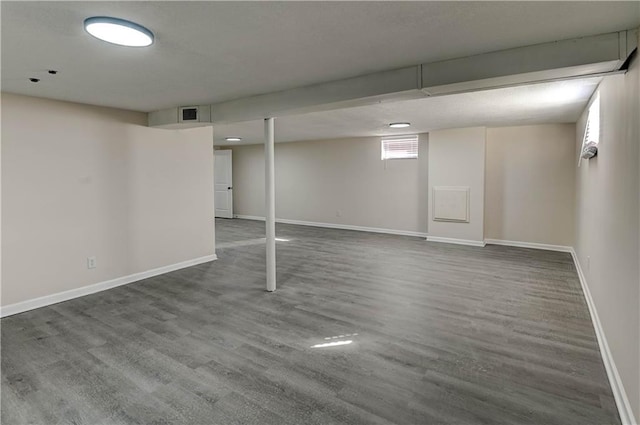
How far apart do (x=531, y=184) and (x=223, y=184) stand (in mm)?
8035

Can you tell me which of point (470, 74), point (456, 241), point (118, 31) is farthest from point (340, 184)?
point (118, 31)

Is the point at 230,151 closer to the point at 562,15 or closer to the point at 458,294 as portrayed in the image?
the point at 458,294

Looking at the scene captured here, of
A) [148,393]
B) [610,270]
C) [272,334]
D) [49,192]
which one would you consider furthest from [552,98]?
[49,192]

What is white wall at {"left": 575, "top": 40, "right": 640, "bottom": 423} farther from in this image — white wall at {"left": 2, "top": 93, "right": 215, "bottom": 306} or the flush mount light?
white wall at {"left": 2, "top": 93, "right": 215, "bottom": 306}

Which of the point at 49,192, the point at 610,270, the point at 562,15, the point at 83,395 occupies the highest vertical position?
the point at 562,15

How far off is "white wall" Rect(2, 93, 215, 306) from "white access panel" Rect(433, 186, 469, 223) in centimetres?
437

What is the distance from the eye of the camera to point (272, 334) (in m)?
3.01

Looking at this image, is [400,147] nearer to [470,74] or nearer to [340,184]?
[340,184]

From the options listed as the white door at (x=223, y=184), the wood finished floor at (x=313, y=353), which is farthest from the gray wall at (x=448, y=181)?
the wood finished floor at (x=313, y=353)

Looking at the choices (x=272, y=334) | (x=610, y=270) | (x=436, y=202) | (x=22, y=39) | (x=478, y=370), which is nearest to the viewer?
(x=22, y=39)

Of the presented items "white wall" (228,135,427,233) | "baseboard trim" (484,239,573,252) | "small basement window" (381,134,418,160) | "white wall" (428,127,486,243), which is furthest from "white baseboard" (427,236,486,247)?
"small basement window" (381,134,418,160)

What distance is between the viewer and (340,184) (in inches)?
349

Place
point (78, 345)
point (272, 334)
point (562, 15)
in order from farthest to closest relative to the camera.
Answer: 1. point (272, 334)
2. point (78, 345)
3. point (562, 15)

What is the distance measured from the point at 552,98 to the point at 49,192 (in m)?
5.62
